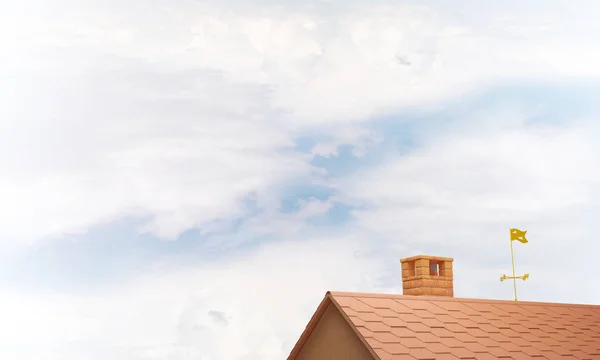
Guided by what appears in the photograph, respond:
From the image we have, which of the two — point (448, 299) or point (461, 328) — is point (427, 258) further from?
point (461, 328)

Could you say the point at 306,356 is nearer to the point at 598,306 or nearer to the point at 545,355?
the point at 545,355

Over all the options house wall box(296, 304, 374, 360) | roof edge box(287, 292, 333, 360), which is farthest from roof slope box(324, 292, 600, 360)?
house wall box(296, 304, 374, 360)

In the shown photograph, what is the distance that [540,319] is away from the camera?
18.4 meters

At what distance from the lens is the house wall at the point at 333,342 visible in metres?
14.7

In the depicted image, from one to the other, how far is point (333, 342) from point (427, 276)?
430 cm

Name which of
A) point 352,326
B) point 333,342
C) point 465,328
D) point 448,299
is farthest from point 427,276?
point 352,326

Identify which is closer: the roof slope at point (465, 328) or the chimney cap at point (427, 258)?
the roof slope at point (465, 328)

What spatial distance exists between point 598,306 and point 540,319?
11.8 feet

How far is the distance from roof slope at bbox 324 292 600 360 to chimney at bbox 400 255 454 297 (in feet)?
3.59

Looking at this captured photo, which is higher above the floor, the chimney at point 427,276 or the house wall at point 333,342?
the chimney at point 427,276

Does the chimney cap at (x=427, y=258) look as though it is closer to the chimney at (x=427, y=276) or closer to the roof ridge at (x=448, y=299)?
the chimney at (x=427, y=276)

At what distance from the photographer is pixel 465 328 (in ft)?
53.3

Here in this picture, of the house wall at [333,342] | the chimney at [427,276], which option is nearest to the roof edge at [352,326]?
the house wall at [333,342]

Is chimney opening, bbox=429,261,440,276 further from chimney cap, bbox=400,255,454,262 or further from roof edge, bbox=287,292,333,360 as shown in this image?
roof edge, bbox=287,292,333,360
